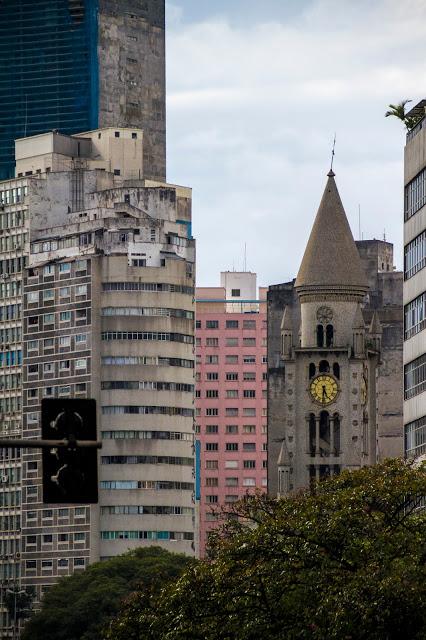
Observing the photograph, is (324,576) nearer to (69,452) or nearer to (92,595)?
(69,452)

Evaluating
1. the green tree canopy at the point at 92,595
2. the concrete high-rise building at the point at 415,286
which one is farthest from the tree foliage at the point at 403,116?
the green tree canopy at the point at 92,595

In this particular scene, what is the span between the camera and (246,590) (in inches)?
3238

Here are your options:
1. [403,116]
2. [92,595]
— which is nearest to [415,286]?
[403,116]

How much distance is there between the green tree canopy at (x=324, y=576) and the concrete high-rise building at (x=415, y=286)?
67.9 feet

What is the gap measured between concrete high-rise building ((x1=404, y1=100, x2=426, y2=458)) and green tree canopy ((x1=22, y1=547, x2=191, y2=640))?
6307cm

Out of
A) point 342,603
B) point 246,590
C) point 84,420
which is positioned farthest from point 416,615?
point 84,420

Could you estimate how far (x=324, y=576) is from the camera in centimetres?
8056

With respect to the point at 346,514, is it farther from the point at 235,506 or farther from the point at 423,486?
the point at 235,506

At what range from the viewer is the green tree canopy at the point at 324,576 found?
76.9m

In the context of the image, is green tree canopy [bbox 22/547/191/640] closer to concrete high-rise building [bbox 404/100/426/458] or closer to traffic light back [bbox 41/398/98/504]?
concrete high-rise building [bbox 404/100/426/458]

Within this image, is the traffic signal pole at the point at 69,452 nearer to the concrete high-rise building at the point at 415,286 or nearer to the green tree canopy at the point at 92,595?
the concrete high-rise building at the point at 415,286

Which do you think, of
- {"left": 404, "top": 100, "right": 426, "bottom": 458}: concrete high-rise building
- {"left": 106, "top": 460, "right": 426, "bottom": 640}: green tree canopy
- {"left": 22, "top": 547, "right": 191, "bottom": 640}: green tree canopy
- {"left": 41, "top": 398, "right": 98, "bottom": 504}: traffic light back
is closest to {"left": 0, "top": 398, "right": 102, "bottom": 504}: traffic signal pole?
{"left": 41, "top": 398, "right": 98, "bottom": 504}: traffic light back

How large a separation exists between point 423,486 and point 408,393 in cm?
3008

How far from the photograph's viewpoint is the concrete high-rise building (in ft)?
356
